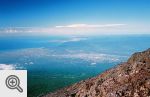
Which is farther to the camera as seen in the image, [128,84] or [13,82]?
[128,84]

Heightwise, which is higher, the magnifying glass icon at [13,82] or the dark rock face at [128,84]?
the magnifying glass icon at [13,82]

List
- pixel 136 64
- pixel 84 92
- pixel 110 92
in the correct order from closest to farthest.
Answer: pixel 110 92, pixel 136 64, pixel 84 92

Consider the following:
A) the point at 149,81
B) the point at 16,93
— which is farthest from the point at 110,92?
the point at 16,93

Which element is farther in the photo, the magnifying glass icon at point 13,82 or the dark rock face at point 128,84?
the dark rock face at point 128,84

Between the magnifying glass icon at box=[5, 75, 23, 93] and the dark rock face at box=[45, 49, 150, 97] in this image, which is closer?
the magnifying glass icon at box=[5, 75, 23, 93]

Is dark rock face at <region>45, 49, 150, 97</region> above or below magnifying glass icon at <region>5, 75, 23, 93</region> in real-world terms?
below

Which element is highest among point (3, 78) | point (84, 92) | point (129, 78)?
point (3, 78)

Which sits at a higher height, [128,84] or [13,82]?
[13,82]

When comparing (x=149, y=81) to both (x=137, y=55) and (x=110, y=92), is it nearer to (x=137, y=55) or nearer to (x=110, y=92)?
(x=110, y=92)
